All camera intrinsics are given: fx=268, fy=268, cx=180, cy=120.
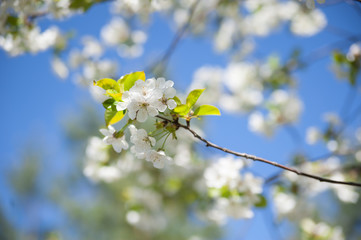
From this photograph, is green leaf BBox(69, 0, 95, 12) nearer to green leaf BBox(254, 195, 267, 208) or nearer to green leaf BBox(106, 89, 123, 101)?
green leaf BBox(106, 89, 123, 101)

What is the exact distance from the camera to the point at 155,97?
0.70 meters

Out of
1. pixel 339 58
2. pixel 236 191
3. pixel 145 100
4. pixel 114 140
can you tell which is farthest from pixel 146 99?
pixel 339 58

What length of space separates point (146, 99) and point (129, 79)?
0.09 metres

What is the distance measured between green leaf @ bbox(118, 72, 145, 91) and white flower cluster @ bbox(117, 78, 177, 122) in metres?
0.04

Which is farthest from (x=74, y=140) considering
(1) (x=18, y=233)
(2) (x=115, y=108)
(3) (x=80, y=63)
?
(2) (x=115, y=108)

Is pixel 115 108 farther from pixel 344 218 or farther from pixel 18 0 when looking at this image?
pixel 344 218

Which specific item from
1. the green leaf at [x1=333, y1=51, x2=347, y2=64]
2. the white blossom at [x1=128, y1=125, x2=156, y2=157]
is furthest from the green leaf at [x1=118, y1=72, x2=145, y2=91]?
the green leaf at [x1=333, y1=51, x2=347, y2=64]

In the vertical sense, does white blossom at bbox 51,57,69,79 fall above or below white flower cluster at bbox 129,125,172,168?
above

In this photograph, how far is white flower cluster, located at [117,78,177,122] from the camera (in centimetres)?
69

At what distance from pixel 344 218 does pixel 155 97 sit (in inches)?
306

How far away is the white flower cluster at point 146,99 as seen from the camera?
0.69 metres

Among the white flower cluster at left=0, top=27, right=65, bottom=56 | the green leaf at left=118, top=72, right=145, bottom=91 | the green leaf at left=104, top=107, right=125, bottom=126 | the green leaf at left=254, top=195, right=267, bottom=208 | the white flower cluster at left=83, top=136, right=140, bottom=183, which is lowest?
the green leaf at left=104, top=107, right=125, bottom=126

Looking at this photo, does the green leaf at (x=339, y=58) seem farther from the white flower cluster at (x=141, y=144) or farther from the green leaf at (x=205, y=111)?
the white flower cluster at (x=141, y=144)

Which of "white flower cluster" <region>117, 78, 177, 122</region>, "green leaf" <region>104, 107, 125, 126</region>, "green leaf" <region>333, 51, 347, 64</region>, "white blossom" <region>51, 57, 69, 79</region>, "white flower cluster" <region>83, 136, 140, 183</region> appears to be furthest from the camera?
"white blossom" <region>51, 57, 69, 79</region>
